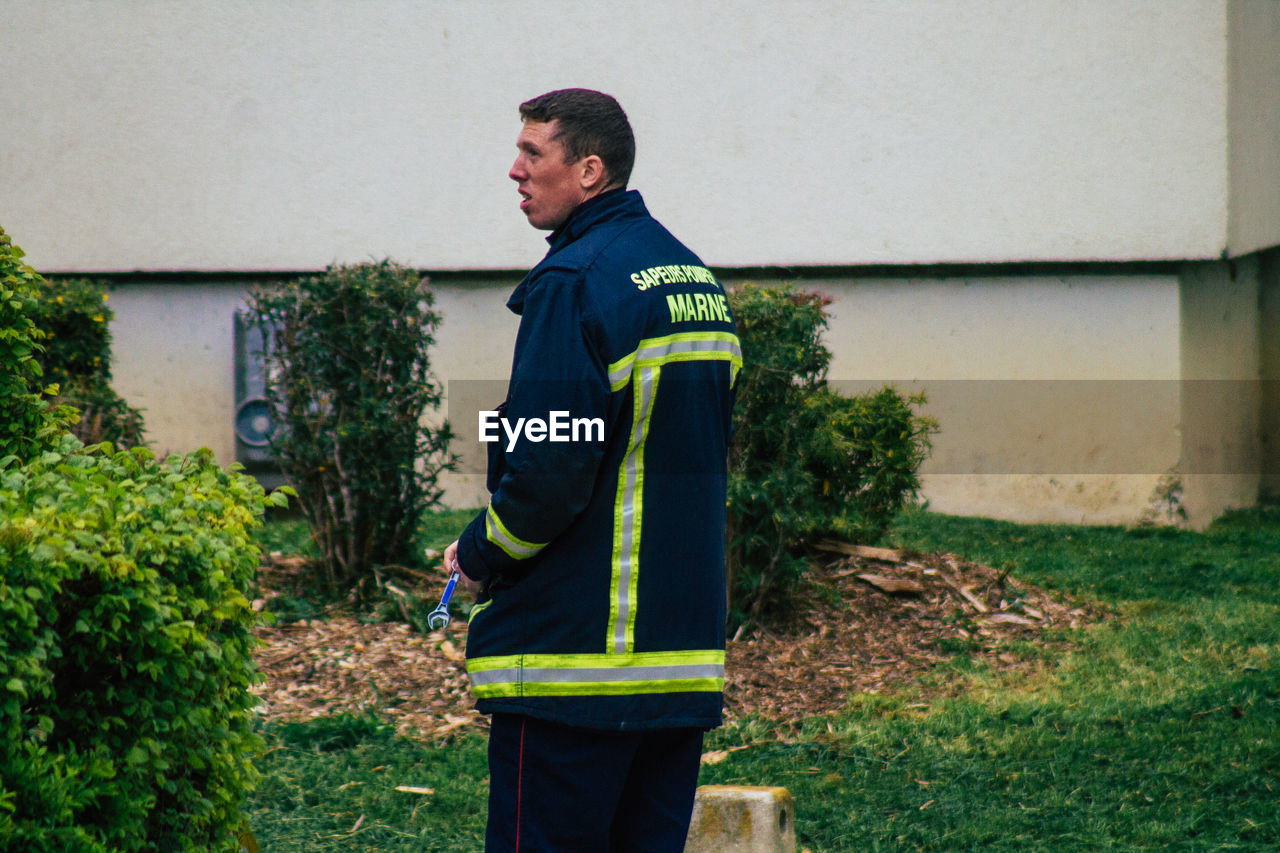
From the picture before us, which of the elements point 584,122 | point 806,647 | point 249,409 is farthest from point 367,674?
point 249,409

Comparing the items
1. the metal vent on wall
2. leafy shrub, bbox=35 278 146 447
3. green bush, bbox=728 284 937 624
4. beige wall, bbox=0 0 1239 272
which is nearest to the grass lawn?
green bush, bbox=728 284 937 624

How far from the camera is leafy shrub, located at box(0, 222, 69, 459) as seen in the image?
3250 millimetres

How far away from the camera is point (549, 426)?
2.43 m

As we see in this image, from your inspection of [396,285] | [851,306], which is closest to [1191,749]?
[396,285]

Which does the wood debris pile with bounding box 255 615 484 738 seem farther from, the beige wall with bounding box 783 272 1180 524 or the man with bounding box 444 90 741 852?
the beige wall with bounding box 783 272 1180 524

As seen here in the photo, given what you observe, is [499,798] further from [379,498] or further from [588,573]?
[379,498]

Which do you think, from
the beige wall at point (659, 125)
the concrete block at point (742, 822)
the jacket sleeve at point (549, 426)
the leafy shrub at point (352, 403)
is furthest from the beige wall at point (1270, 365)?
the jacket sleeve at point (549, 426)

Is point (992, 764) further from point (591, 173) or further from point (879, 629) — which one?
point (591, 173)

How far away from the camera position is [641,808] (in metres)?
2.72

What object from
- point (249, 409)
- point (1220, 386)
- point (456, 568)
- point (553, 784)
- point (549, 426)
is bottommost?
point (553, 784)

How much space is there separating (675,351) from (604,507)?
369 mm

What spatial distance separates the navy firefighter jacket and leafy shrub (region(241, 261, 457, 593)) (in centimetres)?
445

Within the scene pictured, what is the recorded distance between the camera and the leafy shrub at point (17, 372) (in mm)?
3250

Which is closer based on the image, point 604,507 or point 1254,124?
point 604,507
